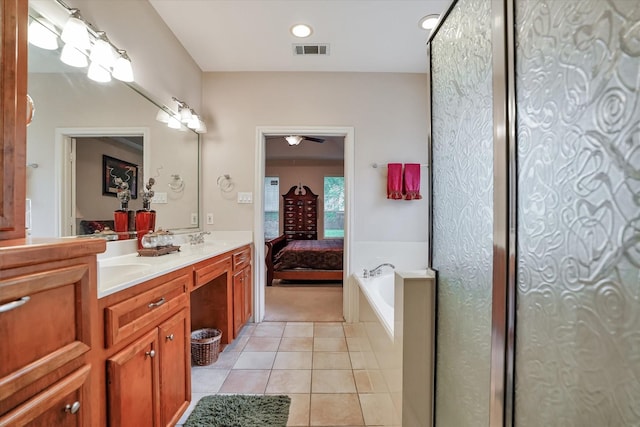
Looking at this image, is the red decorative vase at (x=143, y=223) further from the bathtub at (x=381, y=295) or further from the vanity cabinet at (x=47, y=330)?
the bathtub at (x=381, y=295)

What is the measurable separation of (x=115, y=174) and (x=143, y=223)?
361 mm

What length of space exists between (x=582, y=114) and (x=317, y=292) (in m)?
3.75

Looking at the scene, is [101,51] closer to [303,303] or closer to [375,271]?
[375,271]

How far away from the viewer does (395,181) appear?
2.84 meters

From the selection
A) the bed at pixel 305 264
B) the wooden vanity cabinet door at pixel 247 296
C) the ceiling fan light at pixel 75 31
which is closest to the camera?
the ceiling fan light at pixel 75 31

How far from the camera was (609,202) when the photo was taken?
0.39 metres

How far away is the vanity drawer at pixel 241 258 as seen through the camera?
7.85 feet

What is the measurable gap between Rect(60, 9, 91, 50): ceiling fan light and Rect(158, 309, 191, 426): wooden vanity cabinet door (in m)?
1.47

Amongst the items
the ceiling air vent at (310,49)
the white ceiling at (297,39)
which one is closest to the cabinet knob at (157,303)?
the white ceiling at (297,39)

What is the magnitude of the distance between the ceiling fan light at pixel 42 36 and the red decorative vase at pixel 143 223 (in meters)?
0.99

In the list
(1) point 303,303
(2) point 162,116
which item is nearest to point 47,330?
(2) point 162,116

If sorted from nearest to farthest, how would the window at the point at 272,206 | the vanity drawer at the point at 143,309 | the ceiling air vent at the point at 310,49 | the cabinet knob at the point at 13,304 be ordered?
the cabinet knob at the point at 13,304, the vanity drawer at the point at 143,309, the ceiling air vent at the point at 310,49, the window at the point at 272,206

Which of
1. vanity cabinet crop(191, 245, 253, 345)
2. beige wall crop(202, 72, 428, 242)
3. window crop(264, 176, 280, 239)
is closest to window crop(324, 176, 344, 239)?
window crop(264, 176, 280, 239)

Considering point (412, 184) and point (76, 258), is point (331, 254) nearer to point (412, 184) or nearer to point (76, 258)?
point (412, 184)
